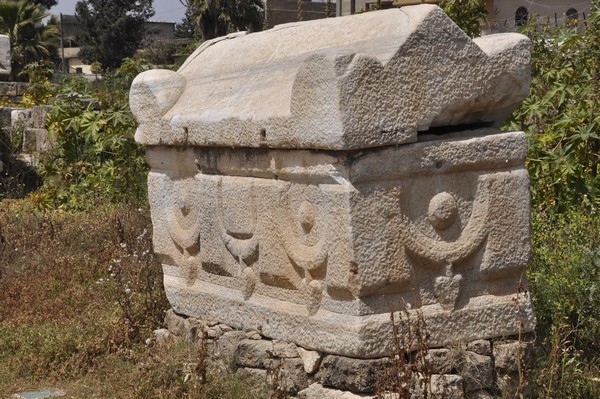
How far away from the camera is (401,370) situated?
3939mm

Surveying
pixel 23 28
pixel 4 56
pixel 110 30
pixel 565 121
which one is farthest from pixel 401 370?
pixel 110 30

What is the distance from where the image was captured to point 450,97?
429 centimetres

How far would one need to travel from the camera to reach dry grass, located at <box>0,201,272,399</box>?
4.78 metres

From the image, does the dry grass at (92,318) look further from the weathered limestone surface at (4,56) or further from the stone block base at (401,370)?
the weathered limestone surface at (4,56)

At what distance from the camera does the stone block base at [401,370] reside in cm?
405

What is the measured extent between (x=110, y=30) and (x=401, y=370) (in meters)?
41.6

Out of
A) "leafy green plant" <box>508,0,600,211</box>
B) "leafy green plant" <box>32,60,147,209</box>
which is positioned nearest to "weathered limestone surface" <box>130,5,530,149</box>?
"leafy green plant" <box>508,0,600,211</box>

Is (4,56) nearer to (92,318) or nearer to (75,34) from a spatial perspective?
(92,318)

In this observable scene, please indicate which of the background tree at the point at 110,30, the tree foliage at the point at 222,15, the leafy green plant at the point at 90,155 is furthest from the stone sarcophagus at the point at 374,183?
the background tree at the point at 110,30

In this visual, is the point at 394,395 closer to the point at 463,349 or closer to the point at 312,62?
the point at 463,349

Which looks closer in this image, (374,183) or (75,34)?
(374,183)

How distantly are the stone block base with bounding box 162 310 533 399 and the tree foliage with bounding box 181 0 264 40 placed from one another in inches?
983

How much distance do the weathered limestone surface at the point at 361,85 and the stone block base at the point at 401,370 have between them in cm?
93

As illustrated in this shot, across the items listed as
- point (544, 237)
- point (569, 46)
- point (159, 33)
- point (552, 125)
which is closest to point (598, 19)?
point (569, 46)
